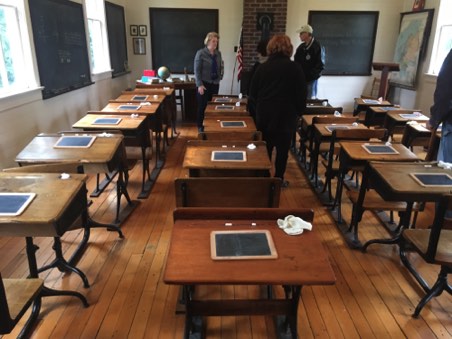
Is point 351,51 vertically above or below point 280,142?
above

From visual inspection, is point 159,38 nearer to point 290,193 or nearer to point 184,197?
point 290,193

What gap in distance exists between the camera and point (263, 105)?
3176mm

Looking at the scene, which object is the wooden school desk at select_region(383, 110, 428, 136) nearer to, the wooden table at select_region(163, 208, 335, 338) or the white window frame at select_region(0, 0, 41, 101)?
the wooden table at select_region(163, 208, 335, 338)

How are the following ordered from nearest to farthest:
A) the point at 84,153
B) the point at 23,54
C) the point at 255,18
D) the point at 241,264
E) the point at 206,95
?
the point at 241,264
the point at 84,153
the point at 23,54
the point at 206,95
the point at 255,18

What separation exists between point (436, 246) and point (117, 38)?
6.37 meters

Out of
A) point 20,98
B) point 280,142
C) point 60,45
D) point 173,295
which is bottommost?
point 173,295

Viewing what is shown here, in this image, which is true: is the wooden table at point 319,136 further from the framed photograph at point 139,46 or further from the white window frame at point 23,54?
the framed photograph at point 139,46

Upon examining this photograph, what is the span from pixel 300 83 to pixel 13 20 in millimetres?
2926

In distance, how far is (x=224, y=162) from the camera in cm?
239

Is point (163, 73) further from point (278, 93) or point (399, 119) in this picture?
point (399, 119)

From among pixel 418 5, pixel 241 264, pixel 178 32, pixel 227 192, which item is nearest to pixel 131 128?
pixel 227 192

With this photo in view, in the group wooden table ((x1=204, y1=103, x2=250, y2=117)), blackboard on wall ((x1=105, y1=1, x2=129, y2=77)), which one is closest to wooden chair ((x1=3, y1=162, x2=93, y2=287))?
wooden table ((x1=204, y1=103, x2=250, y2=117))

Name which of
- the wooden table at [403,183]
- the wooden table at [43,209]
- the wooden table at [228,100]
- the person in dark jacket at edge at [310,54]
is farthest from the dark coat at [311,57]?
the wooden table at [43,209]

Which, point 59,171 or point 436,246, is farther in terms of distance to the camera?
point 59,171
